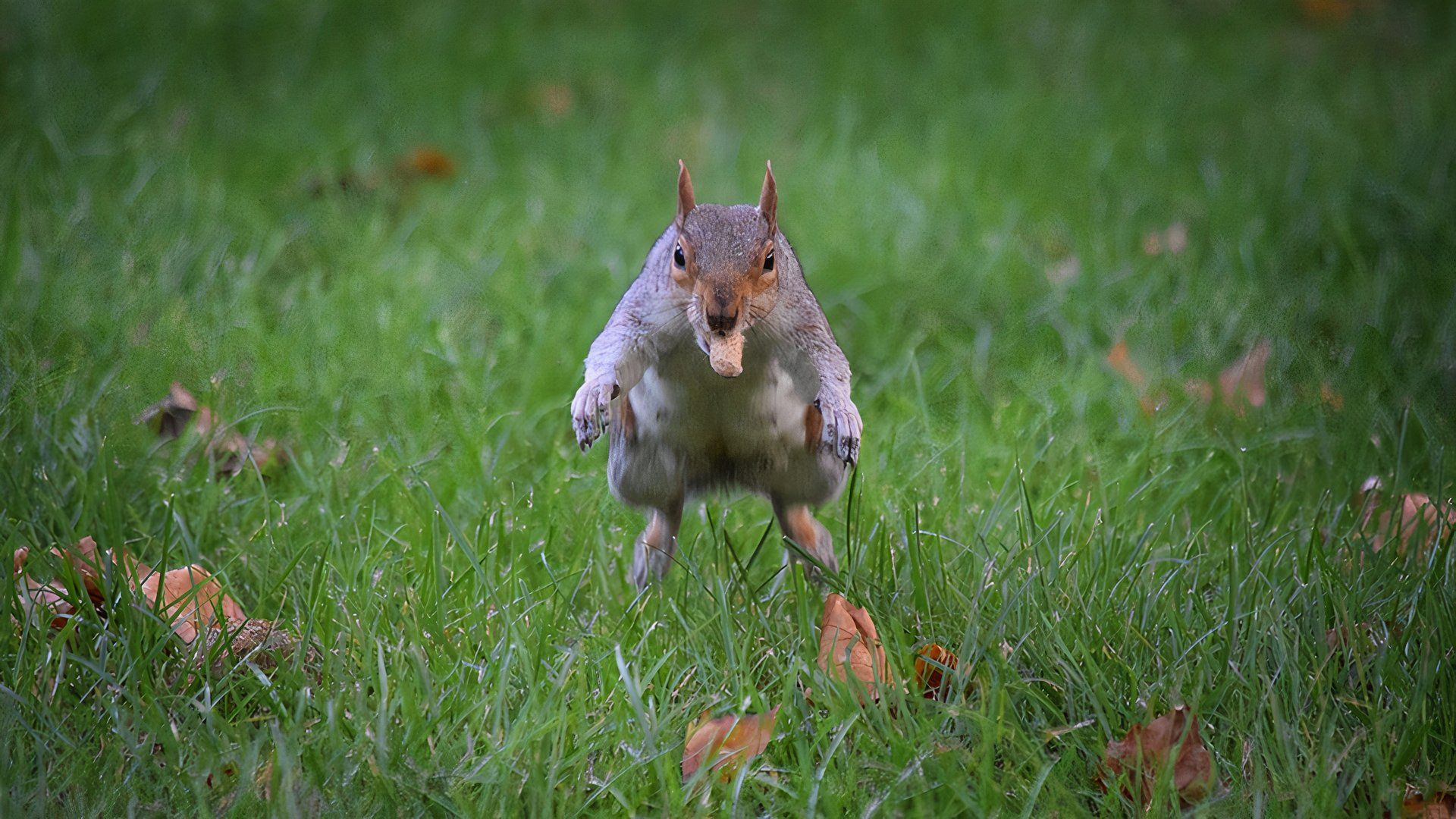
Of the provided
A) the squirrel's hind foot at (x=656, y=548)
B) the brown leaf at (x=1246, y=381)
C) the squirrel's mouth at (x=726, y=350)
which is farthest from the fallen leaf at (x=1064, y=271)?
the squirrel's mouth at (x=726, y=350)

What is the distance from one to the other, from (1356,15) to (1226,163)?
2.02m

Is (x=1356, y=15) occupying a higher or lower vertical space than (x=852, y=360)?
higher

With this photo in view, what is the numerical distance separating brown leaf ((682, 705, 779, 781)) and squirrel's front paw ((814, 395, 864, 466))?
1.07ft

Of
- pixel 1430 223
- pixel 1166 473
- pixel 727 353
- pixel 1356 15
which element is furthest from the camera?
pixel 1356 15

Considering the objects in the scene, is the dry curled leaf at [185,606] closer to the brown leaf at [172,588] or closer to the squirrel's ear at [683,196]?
the brown leaf at [172,588]

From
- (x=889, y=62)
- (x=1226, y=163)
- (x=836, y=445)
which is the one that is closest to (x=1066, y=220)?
(x=1226, y=163)

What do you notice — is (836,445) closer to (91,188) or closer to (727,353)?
(727,353)

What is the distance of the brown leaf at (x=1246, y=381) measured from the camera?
8.92 feet

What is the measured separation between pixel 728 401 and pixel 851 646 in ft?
1.15

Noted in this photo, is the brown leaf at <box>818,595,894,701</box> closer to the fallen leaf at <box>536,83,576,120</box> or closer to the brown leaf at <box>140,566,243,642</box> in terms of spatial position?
the brown leaf at <box>140,566,243,642</box>

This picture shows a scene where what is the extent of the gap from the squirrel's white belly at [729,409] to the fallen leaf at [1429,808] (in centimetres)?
84

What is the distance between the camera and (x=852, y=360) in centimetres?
304

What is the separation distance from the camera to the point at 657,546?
200 centimetres

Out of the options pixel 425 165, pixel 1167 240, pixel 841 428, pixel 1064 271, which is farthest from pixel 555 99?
pixel 841 428
